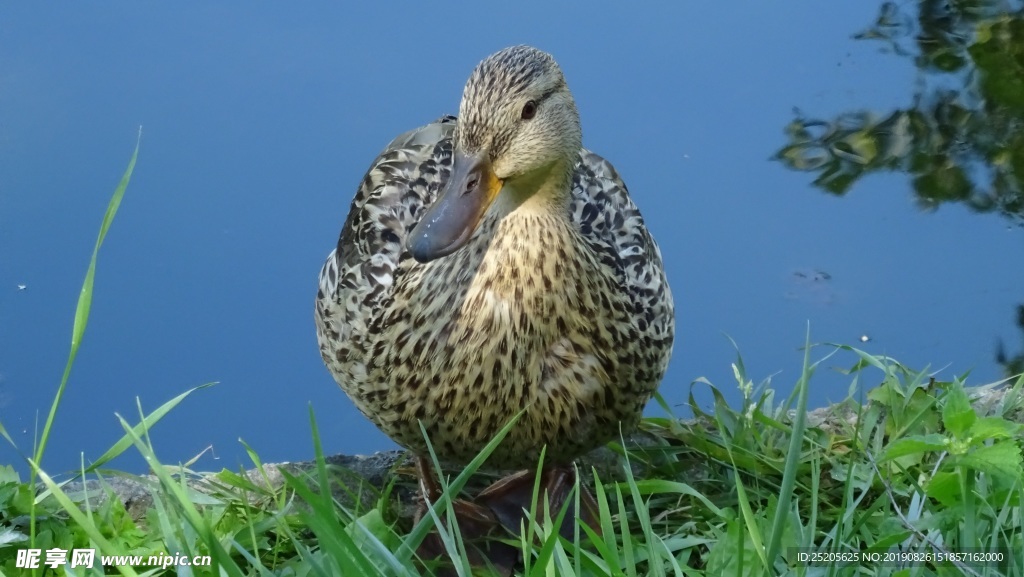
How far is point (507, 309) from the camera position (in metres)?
1.99

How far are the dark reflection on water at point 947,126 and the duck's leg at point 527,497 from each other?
1.76 metres

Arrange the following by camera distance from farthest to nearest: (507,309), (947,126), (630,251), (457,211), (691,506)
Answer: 1. (947,126)
2. (630,251)
3. (691,506)
4. (507,309)
5. (457,211)

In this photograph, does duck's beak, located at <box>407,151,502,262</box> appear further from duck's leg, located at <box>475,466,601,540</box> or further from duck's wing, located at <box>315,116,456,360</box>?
duck's leg, located at <box>475,466,601,540</box>

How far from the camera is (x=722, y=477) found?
8.05 feet

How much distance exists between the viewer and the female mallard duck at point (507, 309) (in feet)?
6.09

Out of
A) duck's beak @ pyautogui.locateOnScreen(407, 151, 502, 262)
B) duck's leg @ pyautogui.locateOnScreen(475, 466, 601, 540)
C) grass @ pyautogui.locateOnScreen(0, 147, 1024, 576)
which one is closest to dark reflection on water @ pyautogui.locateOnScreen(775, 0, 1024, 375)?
grass @ pyautogui.locateOnScreen(0, 147, 1024, 576)

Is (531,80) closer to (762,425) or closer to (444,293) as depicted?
(444,293)

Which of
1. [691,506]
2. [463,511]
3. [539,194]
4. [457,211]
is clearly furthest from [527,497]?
[457,211]

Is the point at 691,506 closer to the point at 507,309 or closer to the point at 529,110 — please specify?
the point at 507,309

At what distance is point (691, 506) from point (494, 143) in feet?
2.97

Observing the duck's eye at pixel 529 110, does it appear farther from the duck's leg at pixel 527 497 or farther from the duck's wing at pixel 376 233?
the duck's leg at pixel 527 497

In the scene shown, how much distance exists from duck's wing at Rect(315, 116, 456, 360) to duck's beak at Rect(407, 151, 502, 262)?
40 cm

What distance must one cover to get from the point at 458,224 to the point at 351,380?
0.61m

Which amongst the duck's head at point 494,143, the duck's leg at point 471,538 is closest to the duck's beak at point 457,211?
the duck's head at point 494,143
